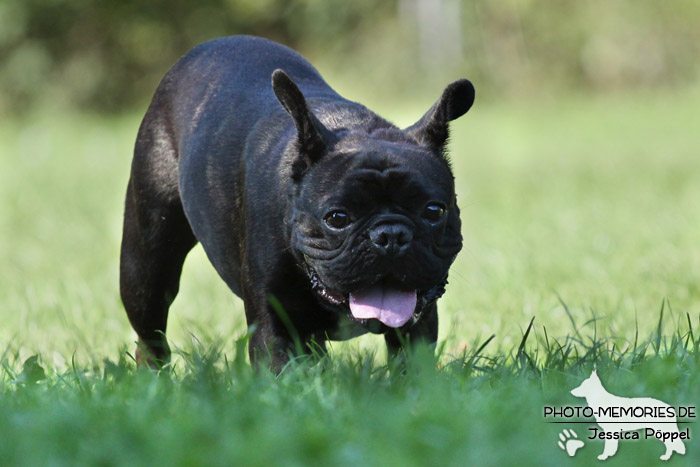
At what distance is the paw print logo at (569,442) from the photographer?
2589 mm

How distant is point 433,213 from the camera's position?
3508 mm

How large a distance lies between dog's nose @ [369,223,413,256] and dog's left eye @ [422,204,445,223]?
19cm

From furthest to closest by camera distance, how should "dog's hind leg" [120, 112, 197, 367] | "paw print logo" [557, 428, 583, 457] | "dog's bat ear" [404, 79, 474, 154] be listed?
"dog's hind leg" [120, 112, 197, 367]
"dog's bat ear" [404, 79, 474, 154]
"paw print logo" [557, 428, 583, 457]

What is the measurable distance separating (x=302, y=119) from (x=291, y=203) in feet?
0.99

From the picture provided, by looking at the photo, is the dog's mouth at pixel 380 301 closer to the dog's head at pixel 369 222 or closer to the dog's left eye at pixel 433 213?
the dog's head at pixel 369 222

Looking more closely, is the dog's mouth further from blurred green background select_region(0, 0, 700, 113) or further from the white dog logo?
blurred green background select_region(0, 0, 700, 113)

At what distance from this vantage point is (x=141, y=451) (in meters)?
2.37

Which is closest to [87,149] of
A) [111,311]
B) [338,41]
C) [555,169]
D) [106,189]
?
[106,189]

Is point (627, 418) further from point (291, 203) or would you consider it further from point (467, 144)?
point (467, 144)

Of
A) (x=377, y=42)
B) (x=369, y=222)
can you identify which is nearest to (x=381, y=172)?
(x=369, y=222)

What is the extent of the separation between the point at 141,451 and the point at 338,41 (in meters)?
29.4

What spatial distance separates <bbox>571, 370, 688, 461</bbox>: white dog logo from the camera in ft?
8.73

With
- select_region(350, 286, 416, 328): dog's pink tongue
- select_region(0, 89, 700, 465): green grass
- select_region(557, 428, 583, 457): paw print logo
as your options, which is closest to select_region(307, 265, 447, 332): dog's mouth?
select_region(350, 286, 416, 328): dog's pink tongue

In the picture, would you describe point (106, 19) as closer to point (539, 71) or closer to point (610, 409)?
point (539, 71)
